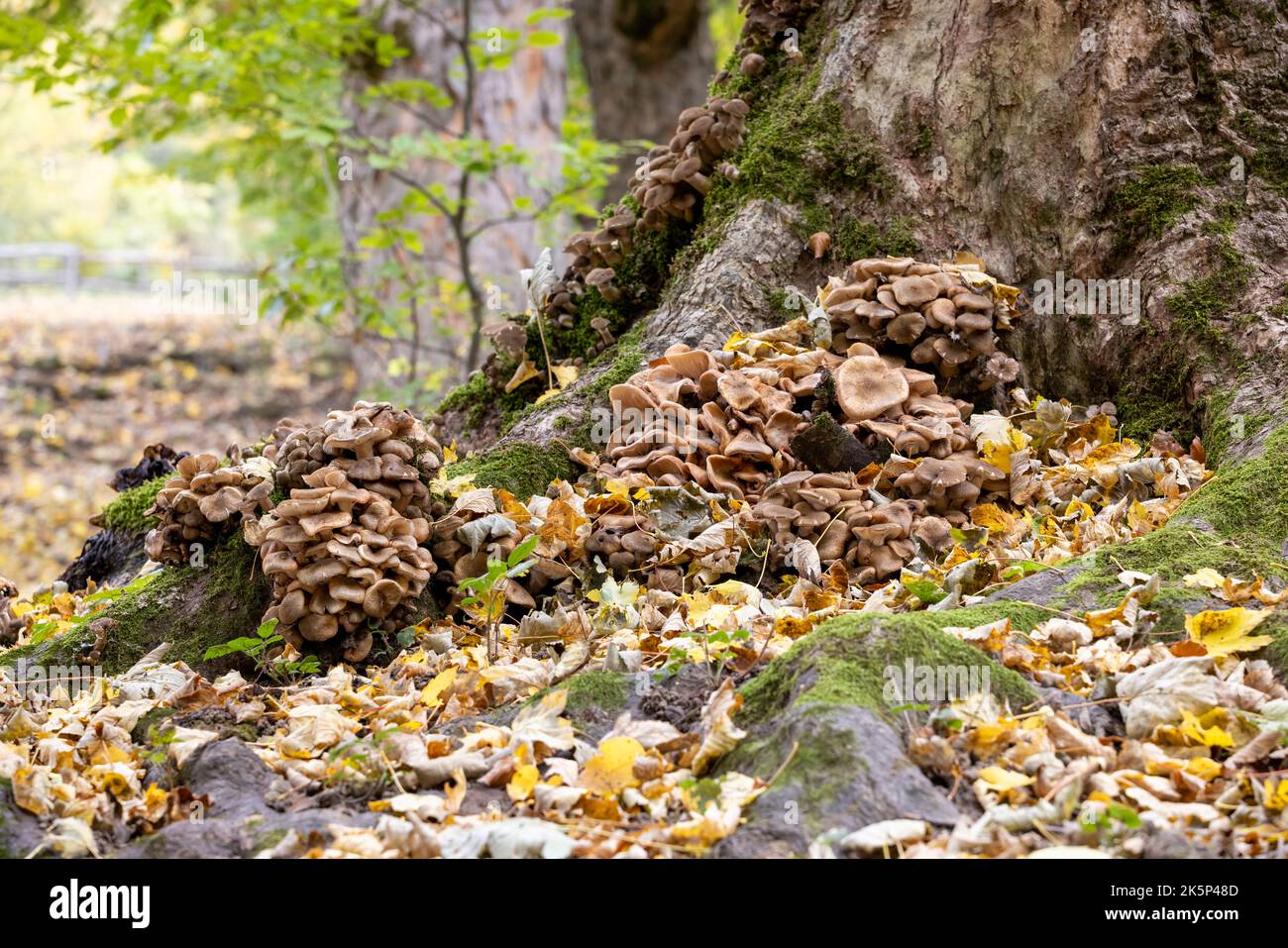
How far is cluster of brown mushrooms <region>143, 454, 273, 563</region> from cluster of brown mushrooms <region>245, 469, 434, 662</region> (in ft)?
1.17

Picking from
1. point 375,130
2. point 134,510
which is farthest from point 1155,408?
point 375,130

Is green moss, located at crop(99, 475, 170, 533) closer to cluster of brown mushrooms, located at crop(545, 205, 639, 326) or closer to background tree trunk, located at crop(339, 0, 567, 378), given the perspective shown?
cluster of brown mushrooms, located at crop(545, 205, 639, 326)

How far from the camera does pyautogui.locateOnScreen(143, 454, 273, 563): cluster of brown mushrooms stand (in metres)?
4.49

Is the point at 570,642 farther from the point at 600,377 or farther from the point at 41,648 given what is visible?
the point at 41,648

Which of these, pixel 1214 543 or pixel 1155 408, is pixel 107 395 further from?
pixel 1214 543

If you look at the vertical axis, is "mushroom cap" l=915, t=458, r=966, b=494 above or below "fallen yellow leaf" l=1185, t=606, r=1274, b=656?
above

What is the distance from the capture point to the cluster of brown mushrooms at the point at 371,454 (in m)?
4.20

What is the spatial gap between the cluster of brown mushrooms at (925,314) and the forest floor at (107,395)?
511 inches

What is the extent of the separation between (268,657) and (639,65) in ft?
37.9

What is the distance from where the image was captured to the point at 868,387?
187 inches

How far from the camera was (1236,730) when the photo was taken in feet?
9.30

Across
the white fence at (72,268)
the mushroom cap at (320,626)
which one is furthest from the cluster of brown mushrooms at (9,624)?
the white fence at (72,268)

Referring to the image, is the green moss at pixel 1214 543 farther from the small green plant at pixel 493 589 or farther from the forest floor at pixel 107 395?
the forest floor at pixel 107 395

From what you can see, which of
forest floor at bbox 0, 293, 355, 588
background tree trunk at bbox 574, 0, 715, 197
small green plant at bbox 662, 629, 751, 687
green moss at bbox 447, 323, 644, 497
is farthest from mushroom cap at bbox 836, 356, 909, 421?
forest floor at bbox 0, 293, 355, 588
